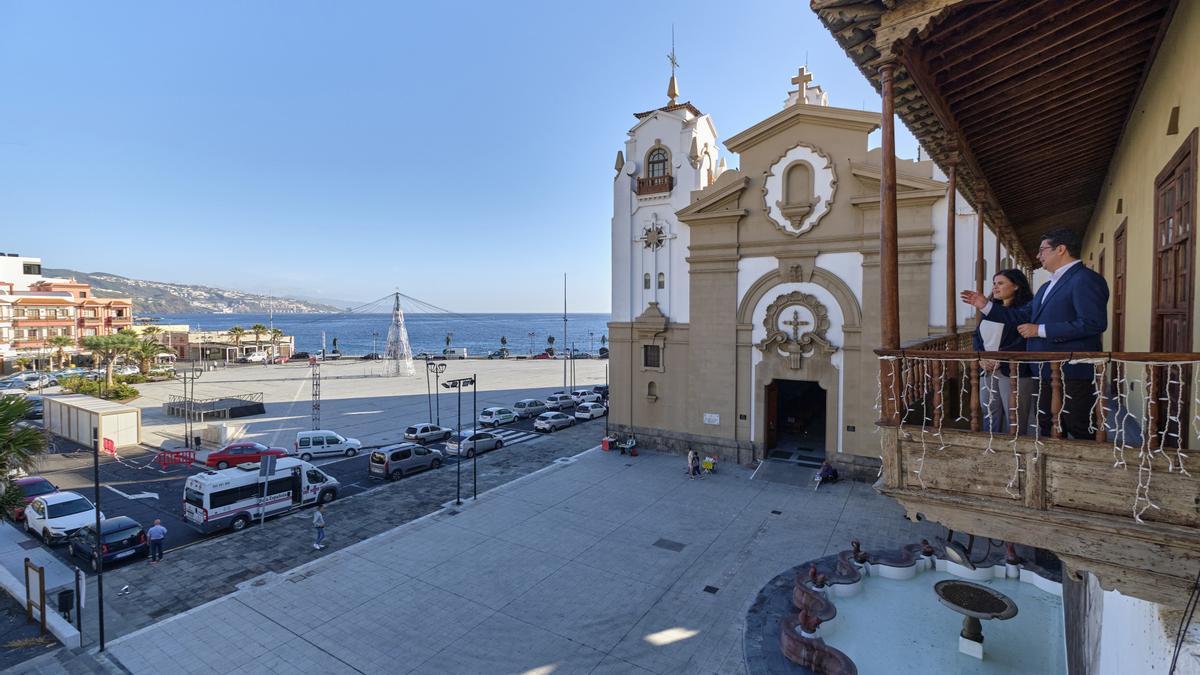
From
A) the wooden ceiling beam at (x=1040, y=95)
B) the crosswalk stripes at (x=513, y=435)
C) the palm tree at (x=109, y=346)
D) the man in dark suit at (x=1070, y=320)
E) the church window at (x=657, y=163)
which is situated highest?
the church window at (x=657, y=163)

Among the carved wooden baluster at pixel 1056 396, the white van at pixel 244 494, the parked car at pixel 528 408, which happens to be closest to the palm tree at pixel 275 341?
the parked car at pixel 528 408

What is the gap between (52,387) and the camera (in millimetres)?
47656

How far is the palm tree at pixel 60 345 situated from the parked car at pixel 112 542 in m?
58.9

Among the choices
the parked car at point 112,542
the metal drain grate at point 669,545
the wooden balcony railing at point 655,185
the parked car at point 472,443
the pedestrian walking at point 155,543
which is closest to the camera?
the parked car at point 112,542

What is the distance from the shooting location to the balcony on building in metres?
3.72

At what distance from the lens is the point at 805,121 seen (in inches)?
901

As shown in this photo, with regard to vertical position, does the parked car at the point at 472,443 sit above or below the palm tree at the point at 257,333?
below

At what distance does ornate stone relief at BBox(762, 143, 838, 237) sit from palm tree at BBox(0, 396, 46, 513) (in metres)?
24.1

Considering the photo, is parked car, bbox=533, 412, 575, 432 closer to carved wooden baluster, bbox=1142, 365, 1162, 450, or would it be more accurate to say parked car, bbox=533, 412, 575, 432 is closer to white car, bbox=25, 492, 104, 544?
white car, bbox=25, 492, 104, 544

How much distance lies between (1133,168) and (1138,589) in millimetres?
5985

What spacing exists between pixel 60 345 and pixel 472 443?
59.8 metres

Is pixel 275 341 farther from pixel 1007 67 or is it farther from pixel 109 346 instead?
pixel 1007 67

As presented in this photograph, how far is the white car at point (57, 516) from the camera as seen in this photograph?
16.9m

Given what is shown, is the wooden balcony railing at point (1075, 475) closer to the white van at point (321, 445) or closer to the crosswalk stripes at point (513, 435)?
the crosswalk stripes at point (513, 435)
